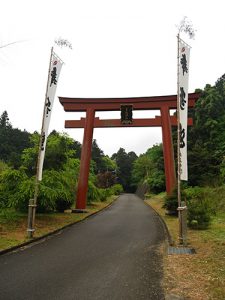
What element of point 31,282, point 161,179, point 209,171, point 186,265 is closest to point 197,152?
point 209,171

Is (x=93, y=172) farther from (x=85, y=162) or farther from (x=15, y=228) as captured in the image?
(x=15, y=228)

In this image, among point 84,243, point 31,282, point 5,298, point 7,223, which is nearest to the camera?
point 5,298

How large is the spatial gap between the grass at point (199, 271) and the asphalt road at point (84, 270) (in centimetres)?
26

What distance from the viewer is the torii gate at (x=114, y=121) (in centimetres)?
1911

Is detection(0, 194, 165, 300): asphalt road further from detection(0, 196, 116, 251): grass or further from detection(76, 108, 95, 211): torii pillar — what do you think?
detection(76, 108, 95, 211): torii pillar

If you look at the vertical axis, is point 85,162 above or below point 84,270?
above

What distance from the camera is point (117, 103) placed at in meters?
19.9

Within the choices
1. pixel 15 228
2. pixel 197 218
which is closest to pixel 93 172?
pixel 197 218

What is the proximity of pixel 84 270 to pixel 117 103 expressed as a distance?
579 inches

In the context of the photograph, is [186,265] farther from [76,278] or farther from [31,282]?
[31,282]

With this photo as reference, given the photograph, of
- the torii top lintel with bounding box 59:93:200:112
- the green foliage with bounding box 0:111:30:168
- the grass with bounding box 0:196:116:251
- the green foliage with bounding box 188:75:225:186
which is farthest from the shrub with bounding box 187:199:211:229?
the green foliage with bounding box 0:111:30:168

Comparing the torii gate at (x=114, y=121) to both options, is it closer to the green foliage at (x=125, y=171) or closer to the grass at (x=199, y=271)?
the grass at (x=199, y=271)

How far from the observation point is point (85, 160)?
19672mm

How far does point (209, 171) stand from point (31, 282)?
1006 inches
